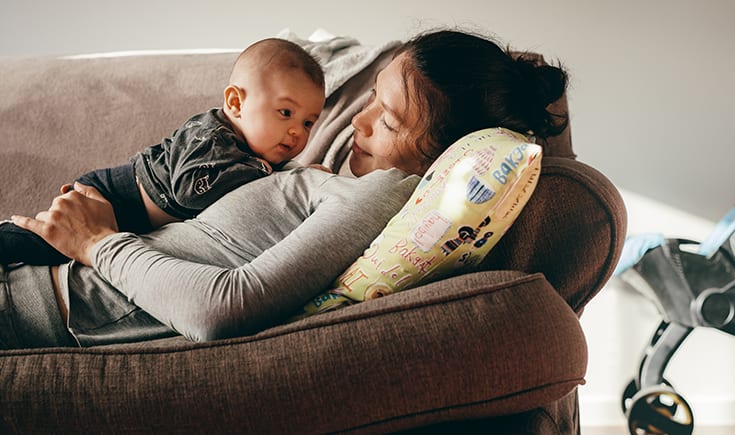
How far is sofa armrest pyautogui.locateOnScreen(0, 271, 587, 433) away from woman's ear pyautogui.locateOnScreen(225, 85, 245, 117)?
0.61m

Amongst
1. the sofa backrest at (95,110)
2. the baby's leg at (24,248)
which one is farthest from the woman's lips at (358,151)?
the baby's leg at (24,248)

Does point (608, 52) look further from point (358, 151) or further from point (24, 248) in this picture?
point (24, 248)

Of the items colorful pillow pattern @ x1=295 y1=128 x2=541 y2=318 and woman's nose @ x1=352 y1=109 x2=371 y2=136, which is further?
woman's nose @ x1=352 y1=109 x2=371 y2=136

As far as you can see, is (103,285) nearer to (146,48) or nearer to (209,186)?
(209,186)

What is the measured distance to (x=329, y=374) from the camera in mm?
872

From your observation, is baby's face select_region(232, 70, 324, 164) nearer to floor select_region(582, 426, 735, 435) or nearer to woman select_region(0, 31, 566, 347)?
woman select_region(0, 31, 566, 347)

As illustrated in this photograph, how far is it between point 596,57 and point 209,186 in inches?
63.0

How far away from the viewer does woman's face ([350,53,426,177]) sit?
51.9 inches

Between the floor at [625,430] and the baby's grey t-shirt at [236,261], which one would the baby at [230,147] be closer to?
the baby's grey t-shirt at [236,261]

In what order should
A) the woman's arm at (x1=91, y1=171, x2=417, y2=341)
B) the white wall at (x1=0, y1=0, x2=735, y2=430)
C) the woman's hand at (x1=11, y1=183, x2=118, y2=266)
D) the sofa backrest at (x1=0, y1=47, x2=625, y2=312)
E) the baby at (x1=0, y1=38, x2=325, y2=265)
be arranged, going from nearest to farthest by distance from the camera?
the woman's arm at (x1=91, y1=171, x2=417, y2=341)
the woman's hand at (x1=11, y1=183, x2=118, y2=266)
the baby at (x1=0, y1=38, x2=325, y2=265)
the sofa backrest at (x1=0, y1=47, x2=625, y2=312)
the white wall at (x1=0, y1=0, x2=735, y2=430)

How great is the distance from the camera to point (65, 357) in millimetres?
898

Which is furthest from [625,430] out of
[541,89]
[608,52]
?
[541,89]

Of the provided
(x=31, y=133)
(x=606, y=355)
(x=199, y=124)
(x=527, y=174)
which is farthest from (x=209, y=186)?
(x=606, y=355)

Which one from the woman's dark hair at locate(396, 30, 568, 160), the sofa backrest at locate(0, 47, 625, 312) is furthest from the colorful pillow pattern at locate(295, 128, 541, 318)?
the sofa backrest at locate(0, 47, 625, 312)
